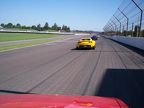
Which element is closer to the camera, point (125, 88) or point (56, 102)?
point (56, 102)

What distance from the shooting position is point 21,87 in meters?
9.30

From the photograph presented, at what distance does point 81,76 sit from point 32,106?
8.67m

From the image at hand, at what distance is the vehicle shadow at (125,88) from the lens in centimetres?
758

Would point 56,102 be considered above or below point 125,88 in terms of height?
above

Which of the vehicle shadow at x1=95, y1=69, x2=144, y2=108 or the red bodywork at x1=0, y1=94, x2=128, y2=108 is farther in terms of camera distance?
the vehicle shadow at x1=95, y1=69, x2=144, y2=108

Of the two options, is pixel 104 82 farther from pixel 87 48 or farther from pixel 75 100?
pixel 87 48

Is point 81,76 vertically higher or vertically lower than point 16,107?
lower

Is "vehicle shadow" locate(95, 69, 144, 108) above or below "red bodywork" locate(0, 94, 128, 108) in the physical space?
below

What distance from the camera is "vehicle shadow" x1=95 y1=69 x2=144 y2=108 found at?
298 inches

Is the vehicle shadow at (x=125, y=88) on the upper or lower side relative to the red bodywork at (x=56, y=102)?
lower

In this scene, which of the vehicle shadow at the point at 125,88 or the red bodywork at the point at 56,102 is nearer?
the red bodywork at the point at 56,102

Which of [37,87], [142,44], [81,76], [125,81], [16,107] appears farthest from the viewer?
[142,44]

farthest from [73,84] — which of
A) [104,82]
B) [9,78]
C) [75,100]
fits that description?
[75,100]

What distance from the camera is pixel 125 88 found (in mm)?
9305
